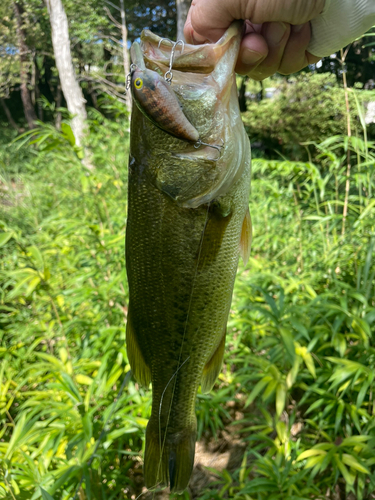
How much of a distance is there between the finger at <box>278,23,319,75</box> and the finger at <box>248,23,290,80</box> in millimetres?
28

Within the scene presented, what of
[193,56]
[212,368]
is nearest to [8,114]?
[193,56]

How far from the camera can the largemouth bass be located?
1.05 meters

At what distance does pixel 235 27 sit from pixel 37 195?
5180 mm

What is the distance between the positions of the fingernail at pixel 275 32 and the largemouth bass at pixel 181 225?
0.55ft

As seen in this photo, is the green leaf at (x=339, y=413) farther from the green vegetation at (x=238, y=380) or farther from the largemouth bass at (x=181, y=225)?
the largemouth bass at (x=181, y=225)

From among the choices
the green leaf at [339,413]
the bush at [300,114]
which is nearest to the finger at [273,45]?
the green leaf at [339,413]

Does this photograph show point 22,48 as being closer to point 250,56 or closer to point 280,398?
point 250,56

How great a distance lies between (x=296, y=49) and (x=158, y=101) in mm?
730

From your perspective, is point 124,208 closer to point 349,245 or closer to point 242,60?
point 349,245

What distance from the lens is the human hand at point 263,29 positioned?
3.47 feet

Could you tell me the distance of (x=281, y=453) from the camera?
81.5 inches

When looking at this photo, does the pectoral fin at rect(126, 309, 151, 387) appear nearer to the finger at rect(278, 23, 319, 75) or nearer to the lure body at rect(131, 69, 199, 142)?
the lure body at rect(131, 69, 199, 142)

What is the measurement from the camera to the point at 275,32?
1.22 metres

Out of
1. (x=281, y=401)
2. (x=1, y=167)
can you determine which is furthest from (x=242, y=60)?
(x=281, y=401)
